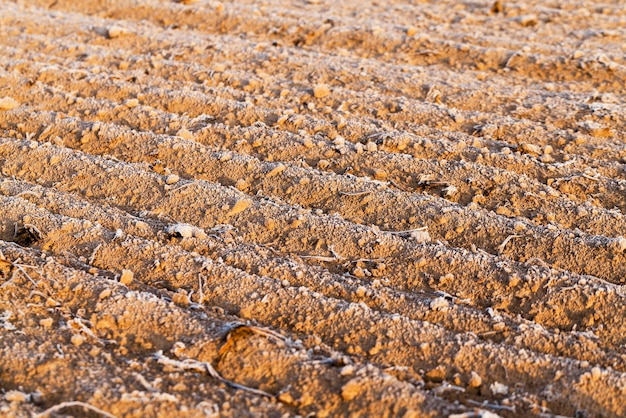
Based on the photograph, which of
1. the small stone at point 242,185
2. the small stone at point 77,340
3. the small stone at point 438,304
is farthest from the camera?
the small stone at point 242,185

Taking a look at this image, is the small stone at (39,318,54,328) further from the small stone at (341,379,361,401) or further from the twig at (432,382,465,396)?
the twig at (432,382,465,396)

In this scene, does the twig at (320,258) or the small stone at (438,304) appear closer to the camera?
the small stone at (438,304)

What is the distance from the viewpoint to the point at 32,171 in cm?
329

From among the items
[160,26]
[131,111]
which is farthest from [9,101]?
[160,26]

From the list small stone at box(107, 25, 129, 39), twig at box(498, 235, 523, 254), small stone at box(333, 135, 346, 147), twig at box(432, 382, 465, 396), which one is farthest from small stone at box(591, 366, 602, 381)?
small stone at box(107, 25, 129, 39)

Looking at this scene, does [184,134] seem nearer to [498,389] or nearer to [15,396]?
[15,396]

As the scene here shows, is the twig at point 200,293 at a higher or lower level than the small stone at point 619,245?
lower

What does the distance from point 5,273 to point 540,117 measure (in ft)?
8.67

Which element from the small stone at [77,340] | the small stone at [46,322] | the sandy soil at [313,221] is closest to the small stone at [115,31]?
the sandy soil at [313,221]

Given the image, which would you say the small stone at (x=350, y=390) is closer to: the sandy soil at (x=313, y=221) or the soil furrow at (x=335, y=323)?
the sandy soil at (x=313, y=221)

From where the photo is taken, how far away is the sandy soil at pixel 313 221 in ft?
6.93

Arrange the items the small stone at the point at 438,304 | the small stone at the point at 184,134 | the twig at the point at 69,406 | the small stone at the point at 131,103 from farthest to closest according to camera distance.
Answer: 1. the small stone at the point at 131,103
2. the small stone at the point at 184,134
3. the small stone at the point at 438,304
4. the twig at the point at 69,406

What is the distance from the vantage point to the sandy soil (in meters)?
2.11

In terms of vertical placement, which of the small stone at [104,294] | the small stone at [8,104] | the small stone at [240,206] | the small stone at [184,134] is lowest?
the small stone at [104,294]
